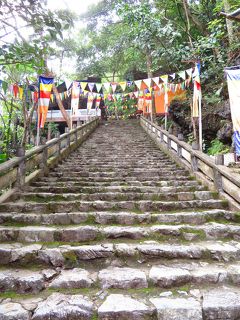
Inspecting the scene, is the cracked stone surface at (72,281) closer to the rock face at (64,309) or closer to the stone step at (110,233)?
the rock face at (64,309)

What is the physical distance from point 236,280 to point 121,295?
3.96 feet

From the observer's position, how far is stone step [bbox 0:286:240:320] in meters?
2.29

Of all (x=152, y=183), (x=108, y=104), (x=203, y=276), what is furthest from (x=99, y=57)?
(x=203, y=276)

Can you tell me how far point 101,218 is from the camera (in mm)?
4035

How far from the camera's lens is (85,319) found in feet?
7.52

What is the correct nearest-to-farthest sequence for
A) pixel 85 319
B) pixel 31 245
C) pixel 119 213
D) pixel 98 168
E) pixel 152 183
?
pixel 85 319, pixel 31 245, pixel 119 213, pixel 152 183, pixel 98 168

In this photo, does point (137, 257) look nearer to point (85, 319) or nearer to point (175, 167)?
point (85, 319)

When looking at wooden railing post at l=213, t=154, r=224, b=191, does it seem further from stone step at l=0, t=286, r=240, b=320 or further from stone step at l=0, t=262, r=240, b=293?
stone step at l=0, t=286, r=240, b=320

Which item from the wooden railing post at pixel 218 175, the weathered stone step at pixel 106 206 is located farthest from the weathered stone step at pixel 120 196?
the weathered stone step at pixel 106 206

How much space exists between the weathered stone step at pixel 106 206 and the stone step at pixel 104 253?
1049 mm

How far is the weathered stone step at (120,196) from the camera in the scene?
486 centimetres

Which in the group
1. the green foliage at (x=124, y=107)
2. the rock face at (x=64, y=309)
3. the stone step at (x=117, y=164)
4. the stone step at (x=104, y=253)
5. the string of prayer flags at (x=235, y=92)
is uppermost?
the green foliage at (x=124, y=107)

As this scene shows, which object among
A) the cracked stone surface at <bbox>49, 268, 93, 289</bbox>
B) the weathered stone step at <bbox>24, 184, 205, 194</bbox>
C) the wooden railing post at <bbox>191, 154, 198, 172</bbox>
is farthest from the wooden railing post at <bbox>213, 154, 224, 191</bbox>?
the cracked stone surface at <bbox>49, 268, 93, 289</bbox>

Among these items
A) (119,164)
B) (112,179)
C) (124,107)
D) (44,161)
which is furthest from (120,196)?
(124,107)
